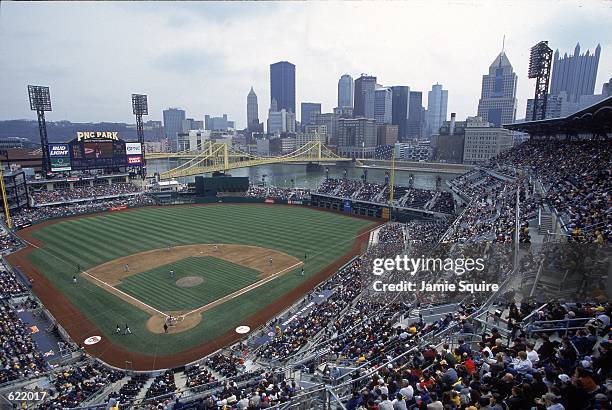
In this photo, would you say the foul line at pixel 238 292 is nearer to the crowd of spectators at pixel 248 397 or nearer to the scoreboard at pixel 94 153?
the crowd of spectators at pixel 248 397

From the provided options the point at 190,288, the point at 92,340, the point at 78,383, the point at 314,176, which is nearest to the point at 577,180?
the point at 190,288

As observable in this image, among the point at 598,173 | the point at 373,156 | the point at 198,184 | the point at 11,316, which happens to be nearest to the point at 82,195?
the point at 198,184

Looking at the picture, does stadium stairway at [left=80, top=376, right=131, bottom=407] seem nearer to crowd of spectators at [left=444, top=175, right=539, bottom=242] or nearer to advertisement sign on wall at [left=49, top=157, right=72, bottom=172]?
crowd of spectators at [left=444, top=175, right=539, bottom=242]

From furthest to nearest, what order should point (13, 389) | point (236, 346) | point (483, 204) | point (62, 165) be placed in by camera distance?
point (62, 165), point (483, 204), point (236, 346), point (13, 389)

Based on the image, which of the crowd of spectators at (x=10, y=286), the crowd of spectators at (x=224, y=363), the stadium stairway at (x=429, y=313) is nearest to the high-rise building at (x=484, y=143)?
the stadium stairway at (x=429, y=313)

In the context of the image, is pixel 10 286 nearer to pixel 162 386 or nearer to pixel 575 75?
pixel 162 386

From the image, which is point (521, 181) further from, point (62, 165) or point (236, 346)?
point (62, 165)
